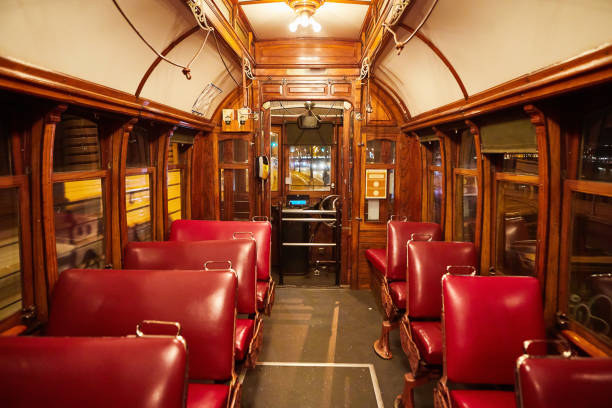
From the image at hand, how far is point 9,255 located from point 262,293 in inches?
73.0

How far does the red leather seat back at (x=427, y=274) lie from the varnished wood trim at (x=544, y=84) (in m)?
1.15

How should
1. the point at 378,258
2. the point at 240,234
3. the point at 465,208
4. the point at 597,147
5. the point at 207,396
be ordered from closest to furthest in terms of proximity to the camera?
the point at 207,396
the point at 597,147
the point at 240,234
the point at 465,208
the point at 378,258

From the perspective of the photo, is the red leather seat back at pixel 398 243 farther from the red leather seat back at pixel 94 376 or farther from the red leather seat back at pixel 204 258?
the red leather seat back at pixel 94 376

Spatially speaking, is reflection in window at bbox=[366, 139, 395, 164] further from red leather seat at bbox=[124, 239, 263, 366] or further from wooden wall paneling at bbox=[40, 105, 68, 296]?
wooden wall paneling at bbox=[40, 105, 68, 296]

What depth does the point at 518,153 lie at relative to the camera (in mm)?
2684

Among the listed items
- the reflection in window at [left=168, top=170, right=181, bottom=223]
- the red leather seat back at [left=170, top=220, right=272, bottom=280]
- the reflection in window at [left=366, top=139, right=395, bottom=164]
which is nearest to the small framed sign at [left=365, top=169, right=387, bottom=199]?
the reflection in window at [left=366, top=139, right=395, bottom=164]

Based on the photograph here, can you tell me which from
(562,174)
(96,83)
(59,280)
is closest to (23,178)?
(59,280)

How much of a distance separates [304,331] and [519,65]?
318 centimetres

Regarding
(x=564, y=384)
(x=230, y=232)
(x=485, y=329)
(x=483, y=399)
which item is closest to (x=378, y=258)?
(x=230, y=232)

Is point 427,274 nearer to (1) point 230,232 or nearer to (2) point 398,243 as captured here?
(2) point 398,243

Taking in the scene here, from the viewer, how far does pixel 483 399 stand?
1.74 meters

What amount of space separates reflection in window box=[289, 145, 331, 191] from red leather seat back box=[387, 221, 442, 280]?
3.30 m

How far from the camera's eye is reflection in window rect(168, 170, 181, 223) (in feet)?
13.7

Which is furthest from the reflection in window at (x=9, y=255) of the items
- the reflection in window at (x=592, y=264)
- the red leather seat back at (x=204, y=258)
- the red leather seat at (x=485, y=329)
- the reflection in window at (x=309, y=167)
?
the reflection in window at (x=309, y=167)
